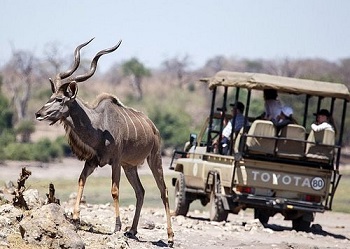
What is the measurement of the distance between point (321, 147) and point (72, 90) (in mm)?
5925

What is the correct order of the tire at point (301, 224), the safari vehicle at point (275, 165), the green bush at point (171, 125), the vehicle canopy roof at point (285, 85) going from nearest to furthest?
the safari vehicle at point (275, 165) < the vehicle canopy roof at point (285, 85) < the tire at point (301, 224) < the green bush at point (171, 125)

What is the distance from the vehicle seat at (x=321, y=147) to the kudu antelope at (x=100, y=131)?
13.7ft

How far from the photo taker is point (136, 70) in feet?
243

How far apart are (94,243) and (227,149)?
252 inches

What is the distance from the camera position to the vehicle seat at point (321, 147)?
17.2m

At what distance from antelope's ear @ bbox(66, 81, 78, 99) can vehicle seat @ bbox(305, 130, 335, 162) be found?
5.71 meters

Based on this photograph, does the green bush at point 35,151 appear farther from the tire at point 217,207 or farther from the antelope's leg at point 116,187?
the antelope's leg at point 116,187

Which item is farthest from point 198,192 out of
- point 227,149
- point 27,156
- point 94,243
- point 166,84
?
point 166,84

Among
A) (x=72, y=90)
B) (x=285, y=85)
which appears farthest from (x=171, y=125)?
(x=72, y=90)

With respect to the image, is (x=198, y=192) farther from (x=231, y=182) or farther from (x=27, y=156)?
(x=27, y=156)

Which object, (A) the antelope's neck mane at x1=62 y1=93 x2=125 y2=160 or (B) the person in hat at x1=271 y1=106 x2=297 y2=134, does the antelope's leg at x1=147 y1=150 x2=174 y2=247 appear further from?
(B) the person in hat at x1=271 y1=106 x2=297 y2=134

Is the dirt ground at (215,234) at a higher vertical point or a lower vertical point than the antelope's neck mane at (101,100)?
lower

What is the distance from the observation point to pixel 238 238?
618 inches

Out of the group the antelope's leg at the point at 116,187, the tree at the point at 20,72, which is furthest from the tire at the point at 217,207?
the tree at the point at 20,72
